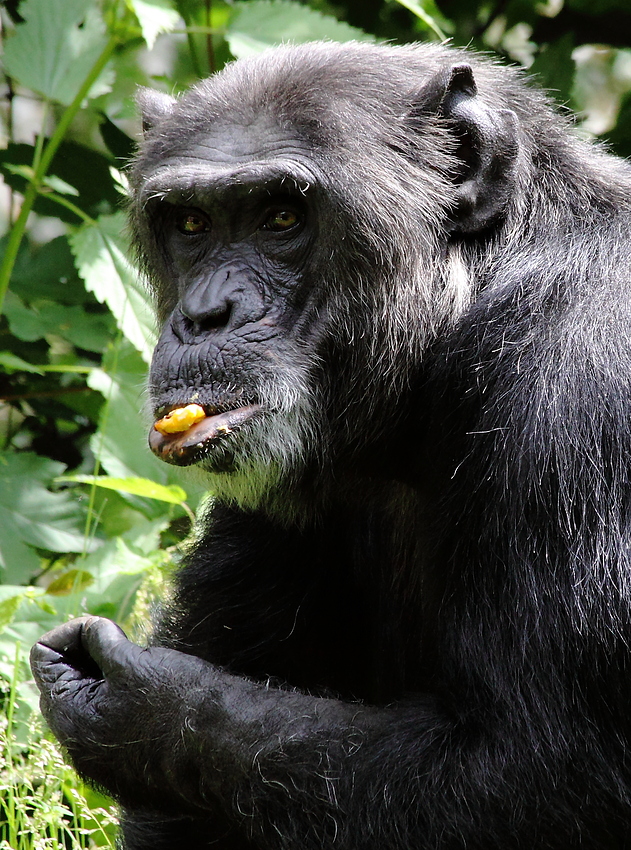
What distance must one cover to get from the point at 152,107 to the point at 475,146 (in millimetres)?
1349

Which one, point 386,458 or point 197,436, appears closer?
point 197,436

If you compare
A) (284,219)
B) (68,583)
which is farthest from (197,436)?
(68,583)

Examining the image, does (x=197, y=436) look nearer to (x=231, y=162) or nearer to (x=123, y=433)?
(x=231, y=162)

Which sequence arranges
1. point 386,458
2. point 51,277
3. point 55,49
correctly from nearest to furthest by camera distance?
point 386,458
point 55,49
point 51,277

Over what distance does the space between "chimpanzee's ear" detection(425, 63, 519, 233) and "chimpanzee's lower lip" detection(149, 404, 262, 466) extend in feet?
3.19

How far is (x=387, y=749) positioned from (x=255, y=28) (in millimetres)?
3935

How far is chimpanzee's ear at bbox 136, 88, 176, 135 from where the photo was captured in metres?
4.57

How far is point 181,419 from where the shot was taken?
3.88m

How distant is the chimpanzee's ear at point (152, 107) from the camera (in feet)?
15.0

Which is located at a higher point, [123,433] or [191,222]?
[191,222]

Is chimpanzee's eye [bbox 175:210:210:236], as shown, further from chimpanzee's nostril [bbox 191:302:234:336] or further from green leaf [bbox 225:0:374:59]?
green leaf [bbox 225:0:374:59]

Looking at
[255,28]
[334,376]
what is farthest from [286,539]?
[255,28]

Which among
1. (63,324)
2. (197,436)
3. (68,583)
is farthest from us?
(63,324)

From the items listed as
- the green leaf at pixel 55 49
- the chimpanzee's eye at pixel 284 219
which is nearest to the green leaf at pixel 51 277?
the green leaf at pixel 55 49
